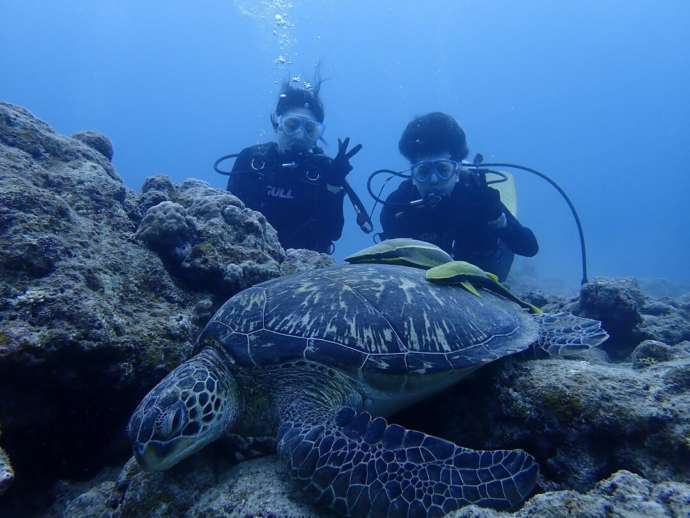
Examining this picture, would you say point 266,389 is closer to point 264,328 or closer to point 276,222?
point 264,328

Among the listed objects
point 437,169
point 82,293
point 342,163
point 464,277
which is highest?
point 437,169

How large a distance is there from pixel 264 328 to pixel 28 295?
1.20 metres

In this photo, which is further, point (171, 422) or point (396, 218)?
point (396, 218)

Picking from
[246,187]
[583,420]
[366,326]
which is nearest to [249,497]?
[366,326]

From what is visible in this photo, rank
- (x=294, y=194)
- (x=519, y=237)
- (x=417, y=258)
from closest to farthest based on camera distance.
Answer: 1. (x=417, y=258)
2. (x=519, y=237)
3. (x=294, y=194)

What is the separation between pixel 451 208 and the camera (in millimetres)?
6059

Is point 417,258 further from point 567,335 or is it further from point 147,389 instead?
point 147,389

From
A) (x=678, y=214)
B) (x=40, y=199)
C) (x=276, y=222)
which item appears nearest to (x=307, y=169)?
(x=276, y=222)

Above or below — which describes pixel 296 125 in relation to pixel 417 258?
above

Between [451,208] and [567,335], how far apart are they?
366 cm

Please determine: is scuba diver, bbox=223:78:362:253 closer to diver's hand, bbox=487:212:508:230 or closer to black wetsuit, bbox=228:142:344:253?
black wetsuit, bbox=228:142:344:253

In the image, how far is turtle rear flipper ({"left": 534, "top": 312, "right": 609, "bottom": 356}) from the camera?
255cm

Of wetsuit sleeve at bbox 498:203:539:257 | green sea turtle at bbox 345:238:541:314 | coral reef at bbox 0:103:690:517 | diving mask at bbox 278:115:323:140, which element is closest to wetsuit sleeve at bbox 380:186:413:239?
wetsuit sleeve at bbox 498:203:539:257

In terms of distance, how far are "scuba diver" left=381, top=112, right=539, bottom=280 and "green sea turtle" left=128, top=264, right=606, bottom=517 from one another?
3338 millimetres
